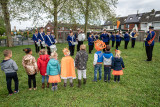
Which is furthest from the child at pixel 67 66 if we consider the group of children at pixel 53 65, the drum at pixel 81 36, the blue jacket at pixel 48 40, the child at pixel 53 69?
the drum at pixel 81 36

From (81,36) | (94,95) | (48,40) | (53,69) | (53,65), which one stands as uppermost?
(81,36)

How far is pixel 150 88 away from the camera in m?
4.50

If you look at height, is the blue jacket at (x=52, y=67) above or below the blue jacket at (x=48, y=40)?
below

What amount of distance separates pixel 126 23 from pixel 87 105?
158 feet

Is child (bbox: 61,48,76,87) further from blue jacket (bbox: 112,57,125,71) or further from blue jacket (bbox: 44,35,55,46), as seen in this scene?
blue jacket (bbox: 44,35,55,46)

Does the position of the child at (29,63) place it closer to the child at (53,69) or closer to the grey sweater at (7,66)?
the grey sweater at (7,66)

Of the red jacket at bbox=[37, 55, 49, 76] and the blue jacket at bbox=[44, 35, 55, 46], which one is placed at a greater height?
the blue jacket at bbox=[44, 35, 55, 46]

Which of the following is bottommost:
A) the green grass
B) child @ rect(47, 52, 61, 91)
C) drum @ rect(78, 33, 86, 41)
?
the green grass

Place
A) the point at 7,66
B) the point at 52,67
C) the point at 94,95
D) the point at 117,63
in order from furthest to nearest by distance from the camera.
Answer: the point at 117,63 < the point at 52,67 < the point at 94,95 < the point at 7,66

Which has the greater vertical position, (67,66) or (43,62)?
(43,62)

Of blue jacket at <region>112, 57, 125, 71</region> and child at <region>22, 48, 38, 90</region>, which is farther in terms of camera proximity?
blue jacket at <region>112, 57, 125, 71</region>

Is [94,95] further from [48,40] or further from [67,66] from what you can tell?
[48,40]

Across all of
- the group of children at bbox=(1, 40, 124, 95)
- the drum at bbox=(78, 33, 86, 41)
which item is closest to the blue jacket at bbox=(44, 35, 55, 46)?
the drum at bbox=(78, 33, 86, 41)

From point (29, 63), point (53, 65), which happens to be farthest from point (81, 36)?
point (29, 63)
